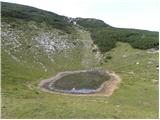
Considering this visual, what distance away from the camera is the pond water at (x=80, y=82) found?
75.3m

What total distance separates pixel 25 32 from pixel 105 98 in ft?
228

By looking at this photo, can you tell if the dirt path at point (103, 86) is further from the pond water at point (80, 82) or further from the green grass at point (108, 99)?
the green grass at point (108, 99)

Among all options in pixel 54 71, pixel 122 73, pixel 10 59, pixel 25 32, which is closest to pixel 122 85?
pixel 122 73

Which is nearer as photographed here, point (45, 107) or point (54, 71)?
point (45, 107)

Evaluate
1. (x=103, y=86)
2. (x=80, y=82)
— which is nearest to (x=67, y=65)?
(x=80, y=82)

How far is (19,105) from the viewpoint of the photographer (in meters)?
45.8

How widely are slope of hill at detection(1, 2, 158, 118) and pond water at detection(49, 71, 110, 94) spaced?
4719 millimetres

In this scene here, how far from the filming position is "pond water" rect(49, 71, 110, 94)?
2963 inches

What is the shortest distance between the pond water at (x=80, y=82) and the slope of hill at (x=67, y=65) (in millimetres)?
4719

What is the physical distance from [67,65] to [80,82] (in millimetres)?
24732

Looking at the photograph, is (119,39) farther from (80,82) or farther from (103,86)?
(103,86)

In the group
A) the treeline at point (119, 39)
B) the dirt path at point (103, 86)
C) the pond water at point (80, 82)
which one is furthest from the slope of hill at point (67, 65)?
the pond water at point (80, 82)

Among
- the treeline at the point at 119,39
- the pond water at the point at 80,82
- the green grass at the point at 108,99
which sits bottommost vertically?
the pond water at the point at 80,82

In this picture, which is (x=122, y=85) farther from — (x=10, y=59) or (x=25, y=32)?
(x=25, y=32)
